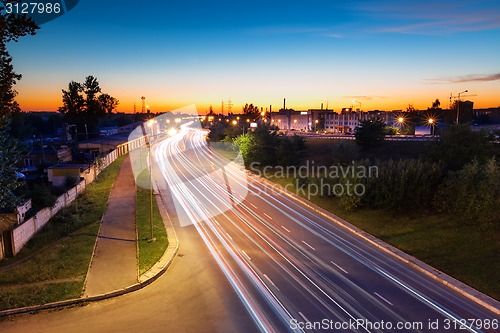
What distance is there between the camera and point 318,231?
22016 millimetres

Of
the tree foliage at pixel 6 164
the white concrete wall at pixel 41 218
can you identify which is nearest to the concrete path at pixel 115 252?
the white concrete wall at pixel 41 218

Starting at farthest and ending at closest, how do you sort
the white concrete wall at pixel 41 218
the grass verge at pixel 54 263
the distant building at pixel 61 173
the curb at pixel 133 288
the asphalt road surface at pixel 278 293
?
the distant building at pixel 61 173
the white concrete wall at pixel 41 218
the grass verge at pixel 54 263
the curb at pixel 133 288
the asphalt road surface at pixel 278 293

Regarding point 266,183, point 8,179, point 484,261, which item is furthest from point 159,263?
point 266,183

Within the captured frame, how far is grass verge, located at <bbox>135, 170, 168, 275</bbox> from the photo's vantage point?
17.0 meters

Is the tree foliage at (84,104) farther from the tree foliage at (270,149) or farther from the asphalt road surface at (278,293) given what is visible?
the asphalt road surface at (278,293)

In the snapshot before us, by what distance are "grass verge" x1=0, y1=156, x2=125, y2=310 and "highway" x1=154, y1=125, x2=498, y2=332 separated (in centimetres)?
641

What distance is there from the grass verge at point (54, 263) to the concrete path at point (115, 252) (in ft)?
1.50

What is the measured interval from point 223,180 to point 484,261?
89.0 ft

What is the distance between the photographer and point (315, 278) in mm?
Answer: 15266

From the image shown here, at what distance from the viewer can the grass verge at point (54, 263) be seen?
13468 millimetres

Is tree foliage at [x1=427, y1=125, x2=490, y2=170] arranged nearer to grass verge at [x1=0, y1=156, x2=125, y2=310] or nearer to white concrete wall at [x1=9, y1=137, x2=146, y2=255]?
grass verge at [x1=0, y1=156, x2=125, y2=310]

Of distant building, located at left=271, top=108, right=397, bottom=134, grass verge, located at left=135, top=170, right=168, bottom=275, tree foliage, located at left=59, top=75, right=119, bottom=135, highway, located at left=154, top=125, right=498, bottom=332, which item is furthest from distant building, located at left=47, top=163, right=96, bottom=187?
distant building, located at left=271, top=108, right=397, bottom=134

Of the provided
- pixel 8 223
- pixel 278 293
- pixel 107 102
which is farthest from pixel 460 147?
pixel 107 102

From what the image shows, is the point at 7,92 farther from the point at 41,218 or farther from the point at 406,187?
the point at 406,187
